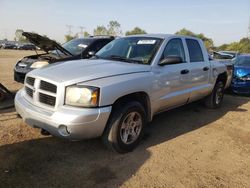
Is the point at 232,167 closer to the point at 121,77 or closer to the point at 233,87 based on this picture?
the point at 121,77

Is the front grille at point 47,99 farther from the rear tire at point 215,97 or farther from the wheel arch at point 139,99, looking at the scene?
the rear tire at point 215,97

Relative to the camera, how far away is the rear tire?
721cm

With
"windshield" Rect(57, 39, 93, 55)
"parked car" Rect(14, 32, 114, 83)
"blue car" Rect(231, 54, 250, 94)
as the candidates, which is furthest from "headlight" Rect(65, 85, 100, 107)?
"blue car" Rect(231, 54, 250, 94)

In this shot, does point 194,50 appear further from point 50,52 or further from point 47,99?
point 50,52

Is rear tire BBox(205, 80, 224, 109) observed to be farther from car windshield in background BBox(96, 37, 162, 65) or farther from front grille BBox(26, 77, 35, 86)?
front grille BBox(26, 77, 35, 86)

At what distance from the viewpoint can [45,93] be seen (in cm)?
395

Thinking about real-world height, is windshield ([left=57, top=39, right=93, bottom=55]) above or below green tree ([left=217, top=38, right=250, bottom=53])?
above

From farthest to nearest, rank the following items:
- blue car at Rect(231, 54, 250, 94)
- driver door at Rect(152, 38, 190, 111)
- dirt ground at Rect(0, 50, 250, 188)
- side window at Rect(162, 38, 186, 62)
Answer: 1. blue car at Rect(231, 54, 250, 94)
2. side window at Rect(162, 38, 186, 62)
3. driver door at Rect(152, 38, 190, 111)
4. dirt ground at Rect(0, 50, 250, 188)

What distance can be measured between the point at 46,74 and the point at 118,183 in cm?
180

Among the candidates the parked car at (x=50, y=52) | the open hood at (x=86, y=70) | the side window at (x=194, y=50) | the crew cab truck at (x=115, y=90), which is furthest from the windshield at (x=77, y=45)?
the open hood at (x=86, y=70)

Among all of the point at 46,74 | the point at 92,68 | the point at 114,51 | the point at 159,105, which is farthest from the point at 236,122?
the point at 46,74

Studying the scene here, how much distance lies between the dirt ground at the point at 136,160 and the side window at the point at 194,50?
141 centimetres

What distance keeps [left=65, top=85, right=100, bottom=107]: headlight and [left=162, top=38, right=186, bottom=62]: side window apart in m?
1.74

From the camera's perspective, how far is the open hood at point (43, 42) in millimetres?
7180
